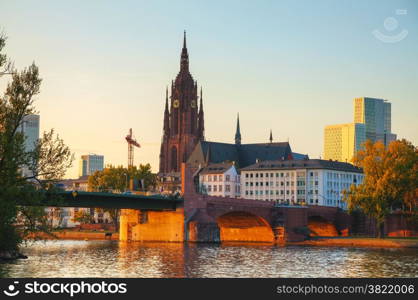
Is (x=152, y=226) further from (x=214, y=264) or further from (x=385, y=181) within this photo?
(x=214, y=264)

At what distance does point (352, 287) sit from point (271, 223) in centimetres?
9794

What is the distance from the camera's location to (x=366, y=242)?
135 meters

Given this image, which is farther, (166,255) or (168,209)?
(168,209)

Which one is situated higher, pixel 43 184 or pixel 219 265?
pixel 43 184

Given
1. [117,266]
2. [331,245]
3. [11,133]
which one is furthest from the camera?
[331,245]

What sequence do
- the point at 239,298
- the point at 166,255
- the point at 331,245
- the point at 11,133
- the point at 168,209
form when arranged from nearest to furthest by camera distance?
the point at 239,298 → the point at 11,133 → the point at 166,255 → the point at 331,245 → the point at 168,209

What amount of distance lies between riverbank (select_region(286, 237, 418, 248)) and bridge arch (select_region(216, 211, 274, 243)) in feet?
45.4

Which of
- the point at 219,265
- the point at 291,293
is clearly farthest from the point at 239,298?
the point at 219,265

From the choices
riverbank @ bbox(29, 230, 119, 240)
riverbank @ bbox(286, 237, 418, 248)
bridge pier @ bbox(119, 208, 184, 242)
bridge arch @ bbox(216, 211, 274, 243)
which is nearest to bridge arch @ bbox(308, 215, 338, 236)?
bridge arch @ bbox(216, 211, 274, 243)

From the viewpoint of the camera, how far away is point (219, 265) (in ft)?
290

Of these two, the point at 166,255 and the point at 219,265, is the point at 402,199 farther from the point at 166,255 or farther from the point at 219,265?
the point at 219,265

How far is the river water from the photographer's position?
77.9 meters

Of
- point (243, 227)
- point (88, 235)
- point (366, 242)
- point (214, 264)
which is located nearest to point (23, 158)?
point (214, 264)

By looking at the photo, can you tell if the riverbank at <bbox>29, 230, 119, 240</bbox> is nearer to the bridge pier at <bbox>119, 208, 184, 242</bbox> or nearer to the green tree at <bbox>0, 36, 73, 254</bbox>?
the bridge pier at <bbox>119, 208, 184, 242</bbox>
